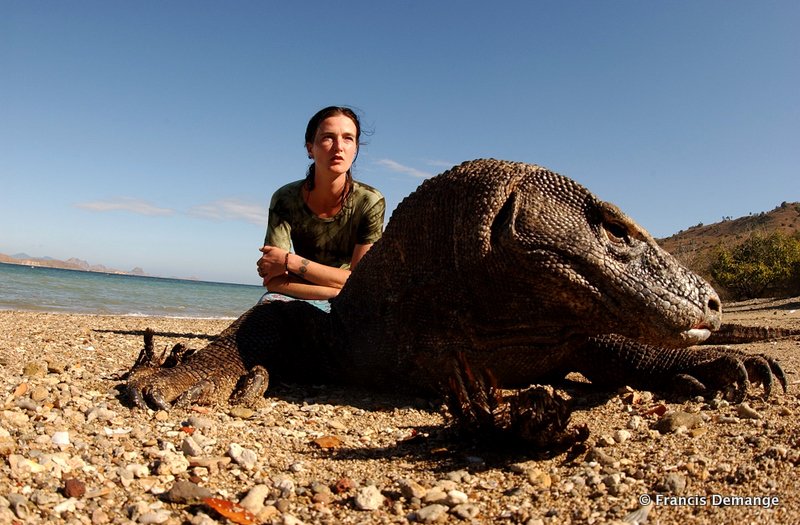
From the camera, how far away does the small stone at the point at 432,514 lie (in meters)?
1.71

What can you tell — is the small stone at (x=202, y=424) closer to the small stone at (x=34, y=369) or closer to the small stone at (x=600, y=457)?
the small stone at (x=34, y=369)

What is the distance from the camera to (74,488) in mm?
1715

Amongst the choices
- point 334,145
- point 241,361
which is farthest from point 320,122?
point 241,361

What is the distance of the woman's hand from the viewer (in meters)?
4.61

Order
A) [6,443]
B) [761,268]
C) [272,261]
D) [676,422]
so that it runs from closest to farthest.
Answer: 1. [6,443]
2. [676,422]
3. [272,261]
4. [761,268]

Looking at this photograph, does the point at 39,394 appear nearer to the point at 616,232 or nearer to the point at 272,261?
the point at 272,261

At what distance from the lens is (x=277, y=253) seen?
182 inches

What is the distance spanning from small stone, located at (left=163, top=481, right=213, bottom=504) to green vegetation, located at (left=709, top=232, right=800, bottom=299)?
2974 centimetres

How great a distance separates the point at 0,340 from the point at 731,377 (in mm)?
5205

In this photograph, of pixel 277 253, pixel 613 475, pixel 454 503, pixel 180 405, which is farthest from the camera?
pixel 277 253

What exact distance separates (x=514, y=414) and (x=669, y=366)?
1.76 metres

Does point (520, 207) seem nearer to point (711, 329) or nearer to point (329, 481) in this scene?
point (711, 329)

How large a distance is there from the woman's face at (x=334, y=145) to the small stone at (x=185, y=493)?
3334mm

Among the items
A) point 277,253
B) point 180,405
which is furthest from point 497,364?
point 277,253
